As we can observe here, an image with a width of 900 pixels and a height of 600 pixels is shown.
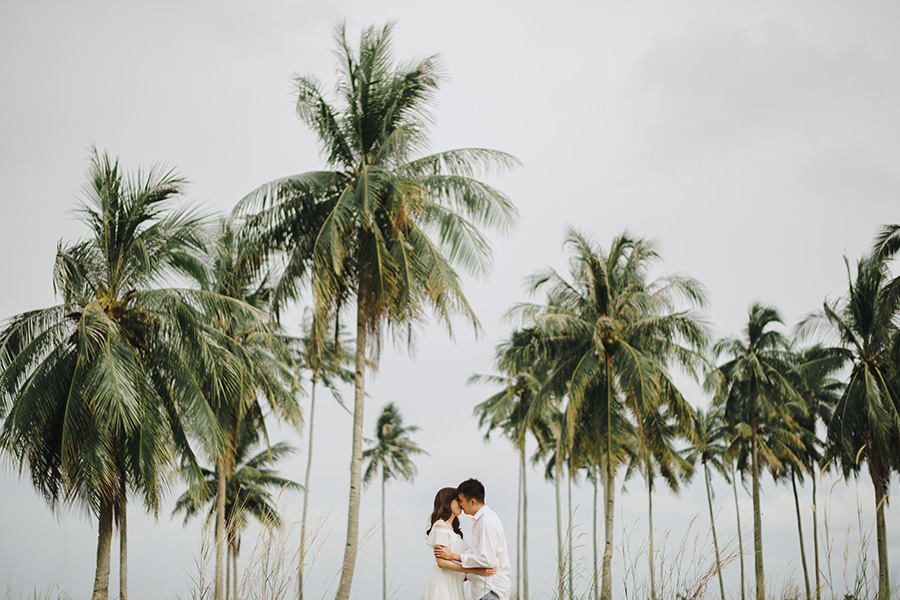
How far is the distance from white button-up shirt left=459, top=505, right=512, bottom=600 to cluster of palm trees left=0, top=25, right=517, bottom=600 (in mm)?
6786

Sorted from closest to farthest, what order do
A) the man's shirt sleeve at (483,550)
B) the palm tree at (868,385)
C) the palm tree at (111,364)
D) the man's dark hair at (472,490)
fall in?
1. the man's shirt sleeve at (483,550)
2. the man's dark hair at (472,490)
3. the palm tree at (111,364)
4. the palm tree at (868,385)

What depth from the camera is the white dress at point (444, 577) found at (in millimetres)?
6086

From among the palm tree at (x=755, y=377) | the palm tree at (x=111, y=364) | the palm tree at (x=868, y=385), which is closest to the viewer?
the palm tree at (x=111, y=364)

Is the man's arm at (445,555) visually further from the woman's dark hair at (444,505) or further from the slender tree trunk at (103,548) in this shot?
the slender tree trunk at (103,548)

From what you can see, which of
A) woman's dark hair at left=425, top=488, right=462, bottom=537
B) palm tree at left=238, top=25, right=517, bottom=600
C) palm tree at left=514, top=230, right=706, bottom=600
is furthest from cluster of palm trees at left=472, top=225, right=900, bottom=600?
woman's dark hair at left=425, top=488, right=462, bottom=537

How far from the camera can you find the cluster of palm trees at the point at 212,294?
1256 cm

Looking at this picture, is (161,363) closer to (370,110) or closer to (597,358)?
(370,110)

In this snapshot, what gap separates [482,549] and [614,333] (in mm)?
18999

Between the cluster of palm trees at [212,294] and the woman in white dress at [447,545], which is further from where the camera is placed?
the cluster of palm trees at [212,294]

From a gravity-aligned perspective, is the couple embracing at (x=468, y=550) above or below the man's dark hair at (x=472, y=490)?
below

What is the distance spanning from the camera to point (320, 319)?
1555 cm

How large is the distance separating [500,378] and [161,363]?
81.7 ft

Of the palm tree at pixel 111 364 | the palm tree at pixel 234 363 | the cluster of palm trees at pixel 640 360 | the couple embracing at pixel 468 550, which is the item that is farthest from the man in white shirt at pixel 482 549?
the cluster of palm trees at pixel 640 360

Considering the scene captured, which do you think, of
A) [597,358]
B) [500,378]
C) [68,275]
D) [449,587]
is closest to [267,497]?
[500,378]
